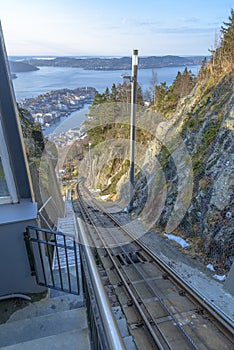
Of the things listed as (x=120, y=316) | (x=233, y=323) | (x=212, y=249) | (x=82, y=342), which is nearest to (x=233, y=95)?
(x=212, y=249)

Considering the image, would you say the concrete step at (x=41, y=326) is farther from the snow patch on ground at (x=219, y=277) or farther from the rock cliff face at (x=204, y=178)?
the rock cliff face at (x=204, y=178)

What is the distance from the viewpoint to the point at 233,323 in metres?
3.17

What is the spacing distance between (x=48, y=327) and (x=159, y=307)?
2.55 m

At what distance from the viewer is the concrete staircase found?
1534mm

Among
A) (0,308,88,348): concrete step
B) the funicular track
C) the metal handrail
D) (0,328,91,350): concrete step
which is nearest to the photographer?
the metal handrail

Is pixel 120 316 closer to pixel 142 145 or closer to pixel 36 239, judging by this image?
pixel 36 239

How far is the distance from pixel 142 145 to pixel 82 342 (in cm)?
1634

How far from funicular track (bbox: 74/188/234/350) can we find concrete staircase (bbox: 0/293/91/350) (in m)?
1.66

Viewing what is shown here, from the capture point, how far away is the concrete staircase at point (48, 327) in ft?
5.03

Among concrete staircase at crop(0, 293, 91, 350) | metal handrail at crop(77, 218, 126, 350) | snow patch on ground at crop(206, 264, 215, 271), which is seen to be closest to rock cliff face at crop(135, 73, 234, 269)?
snow patch on ground at crop(206, 264, 215, 271)

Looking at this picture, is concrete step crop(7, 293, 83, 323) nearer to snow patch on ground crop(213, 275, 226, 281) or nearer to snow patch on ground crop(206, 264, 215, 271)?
snow patch on ground crop(213, 275, 226, 281)

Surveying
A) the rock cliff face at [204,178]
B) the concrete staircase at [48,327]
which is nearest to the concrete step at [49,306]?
the concrete staircase at [48,327]

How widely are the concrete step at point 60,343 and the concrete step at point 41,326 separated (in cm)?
10

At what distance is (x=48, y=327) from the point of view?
1778mm
